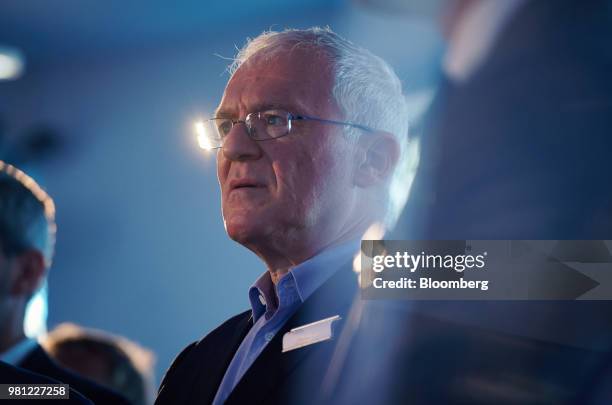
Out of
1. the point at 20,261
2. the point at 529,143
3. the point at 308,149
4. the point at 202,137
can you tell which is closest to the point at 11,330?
the point at 20,261

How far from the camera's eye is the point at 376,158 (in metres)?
1.33

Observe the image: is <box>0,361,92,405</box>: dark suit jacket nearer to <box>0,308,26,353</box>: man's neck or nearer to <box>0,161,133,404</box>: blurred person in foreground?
<box>0,161,133,404</box>: blurred person in foreground

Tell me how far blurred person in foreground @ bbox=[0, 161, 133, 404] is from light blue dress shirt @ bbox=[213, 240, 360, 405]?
541mm

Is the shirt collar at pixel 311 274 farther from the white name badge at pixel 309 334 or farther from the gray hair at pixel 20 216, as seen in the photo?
the gray hair at pixel 20 216

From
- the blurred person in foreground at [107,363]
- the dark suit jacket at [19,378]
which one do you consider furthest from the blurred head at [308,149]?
the blurred person in foreground at [107,363]

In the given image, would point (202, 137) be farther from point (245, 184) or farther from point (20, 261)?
point (20, 261)

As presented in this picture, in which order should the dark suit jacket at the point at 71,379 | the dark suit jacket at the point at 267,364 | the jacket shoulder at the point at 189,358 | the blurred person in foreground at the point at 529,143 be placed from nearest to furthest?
the blurred person in foreground at the point at 529,143 → the dark suit jacket at the point at 267,364 → the jacket shoulder at the point at 189,358 → the dark suit jacket at the point at 71,379

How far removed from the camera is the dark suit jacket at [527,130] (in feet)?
1.41

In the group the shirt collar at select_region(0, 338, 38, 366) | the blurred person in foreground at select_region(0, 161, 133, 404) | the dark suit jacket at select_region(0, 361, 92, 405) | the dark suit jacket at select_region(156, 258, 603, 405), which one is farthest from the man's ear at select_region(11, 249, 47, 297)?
the dark suit jacket at select_region(156, 258, 603, 405)

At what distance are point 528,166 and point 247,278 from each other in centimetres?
119

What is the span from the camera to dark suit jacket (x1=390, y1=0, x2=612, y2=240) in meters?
0.43

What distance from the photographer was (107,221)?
338 cm

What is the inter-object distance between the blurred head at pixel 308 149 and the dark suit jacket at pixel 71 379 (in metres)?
0.53

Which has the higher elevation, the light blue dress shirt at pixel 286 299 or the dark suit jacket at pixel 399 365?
the light blue dress shirt at pixel 286 299
